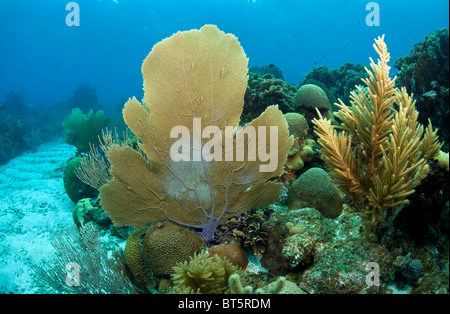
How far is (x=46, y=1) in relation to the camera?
150 ft

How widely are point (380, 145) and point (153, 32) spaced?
66798mm

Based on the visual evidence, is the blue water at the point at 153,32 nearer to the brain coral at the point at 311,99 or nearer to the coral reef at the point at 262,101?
the coral reef at the point at 262,101

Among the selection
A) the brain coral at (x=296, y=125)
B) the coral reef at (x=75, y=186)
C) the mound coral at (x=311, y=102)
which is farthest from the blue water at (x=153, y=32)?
the brain coral at (x=296, y=125)

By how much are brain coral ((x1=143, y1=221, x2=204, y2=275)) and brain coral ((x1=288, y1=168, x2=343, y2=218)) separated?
59.2 inches

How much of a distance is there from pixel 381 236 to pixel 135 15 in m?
59.4

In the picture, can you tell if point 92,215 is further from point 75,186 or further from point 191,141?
point 191,141

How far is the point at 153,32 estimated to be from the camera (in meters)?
58.3

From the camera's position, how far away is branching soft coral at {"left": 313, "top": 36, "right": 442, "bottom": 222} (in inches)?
75.4

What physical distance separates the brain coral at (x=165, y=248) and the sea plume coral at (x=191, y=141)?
21 cm

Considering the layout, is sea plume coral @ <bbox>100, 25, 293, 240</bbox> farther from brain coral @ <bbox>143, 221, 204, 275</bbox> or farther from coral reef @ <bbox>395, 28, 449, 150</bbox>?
coral reef @ <bbox>395, 28, 449, 150</bbox>

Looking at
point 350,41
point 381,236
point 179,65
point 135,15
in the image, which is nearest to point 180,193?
point 179,65

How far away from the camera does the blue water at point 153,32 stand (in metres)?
47.5

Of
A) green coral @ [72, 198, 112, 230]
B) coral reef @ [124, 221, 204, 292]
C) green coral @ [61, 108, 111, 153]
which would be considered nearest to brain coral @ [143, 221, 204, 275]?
coral reef @ [124, 221, 204, 292]

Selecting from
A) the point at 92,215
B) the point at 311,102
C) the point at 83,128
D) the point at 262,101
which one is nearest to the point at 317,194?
the point at 311,102
